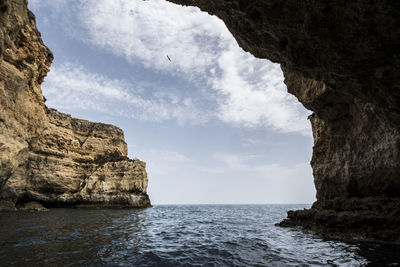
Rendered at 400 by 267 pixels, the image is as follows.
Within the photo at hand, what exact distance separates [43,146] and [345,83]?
133ft

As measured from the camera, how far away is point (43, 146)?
108ft

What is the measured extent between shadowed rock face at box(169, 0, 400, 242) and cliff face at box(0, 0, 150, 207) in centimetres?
1032

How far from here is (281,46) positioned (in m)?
7.30

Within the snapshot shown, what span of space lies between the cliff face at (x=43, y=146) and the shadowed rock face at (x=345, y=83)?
1032 cm

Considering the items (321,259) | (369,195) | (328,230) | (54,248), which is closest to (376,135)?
(369,195)

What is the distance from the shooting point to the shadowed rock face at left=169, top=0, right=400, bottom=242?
558cm

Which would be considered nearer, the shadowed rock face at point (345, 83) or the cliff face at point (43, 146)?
the shadowed rock face at point (345, 83)

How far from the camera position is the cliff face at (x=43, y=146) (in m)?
12.4

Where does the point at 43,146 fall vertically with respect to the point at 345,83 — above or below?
above

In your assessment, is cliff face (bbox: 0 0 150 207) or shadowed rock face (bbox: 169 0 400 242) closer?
shadowed rock face (bbox: 169 0 400 242)

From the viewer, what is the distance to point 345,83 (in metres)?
7.60

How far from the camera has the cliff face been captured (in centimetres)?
1237

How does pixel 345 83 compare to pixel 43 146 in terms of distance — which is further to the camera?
pixel 43 146

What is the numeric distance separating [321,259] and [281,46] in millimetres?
7560
